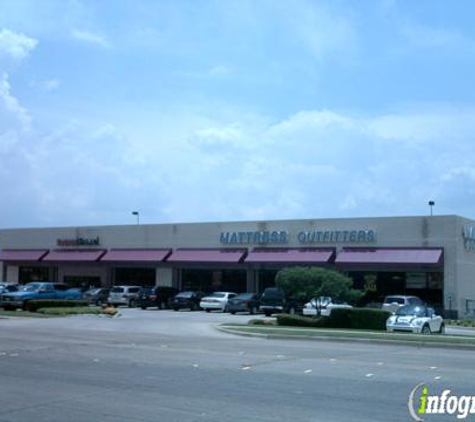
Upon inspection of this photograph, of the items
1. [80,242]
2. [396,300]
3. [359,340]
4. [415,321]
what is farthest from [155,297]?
[359,340]

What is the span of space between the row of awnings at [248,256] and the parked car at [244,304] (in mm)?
4765

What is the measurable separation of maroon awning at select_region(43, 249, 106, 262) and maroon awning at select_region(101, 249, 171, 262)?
2.85ft

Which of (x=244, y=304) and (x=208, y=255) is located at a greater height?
(x=208, y=255)

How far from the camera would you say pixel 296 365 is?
1481cm

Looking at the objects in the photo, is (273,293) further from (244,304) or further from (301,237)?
(301,237)

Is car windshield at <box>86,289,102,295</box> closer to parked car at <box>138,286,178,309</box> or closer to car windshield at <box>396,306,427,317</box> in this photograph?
parked car at <box>138,286,178,309</box>

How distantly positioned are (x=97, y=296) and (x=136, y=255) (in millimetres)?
5926

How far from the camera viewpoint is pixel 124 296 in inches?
1965

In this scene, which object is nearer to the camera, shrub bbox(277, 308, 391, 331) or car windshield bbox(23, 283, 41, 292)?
shrub bbox(277, 308, 391, 331)

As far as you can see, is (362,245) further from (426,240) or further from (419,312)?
(419,312)

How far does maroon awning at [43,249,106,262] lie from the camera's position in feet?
191

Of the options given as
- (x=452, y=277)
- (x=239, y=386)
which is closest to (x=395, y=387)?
(x=239, y=386)

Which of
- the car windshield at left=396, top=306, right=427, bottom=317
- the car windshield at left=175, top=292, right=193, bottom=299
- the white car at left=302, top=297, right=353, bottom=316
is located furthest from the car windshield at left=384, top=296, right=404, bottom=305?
the car windshield at left=175, top=292, right=193, bottom=299

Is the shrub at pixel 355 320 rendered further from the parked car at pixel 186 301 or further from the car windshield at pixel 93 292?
the car windshield at pixel 93 292
